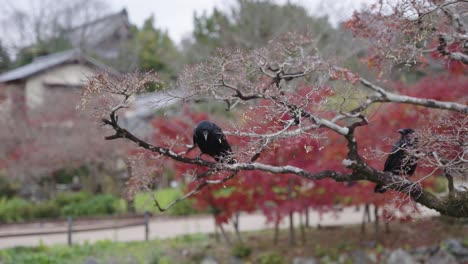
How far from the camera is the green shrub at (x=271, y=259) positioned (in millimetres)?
10221

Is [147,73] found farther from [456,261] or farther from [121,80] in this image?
[456,261]

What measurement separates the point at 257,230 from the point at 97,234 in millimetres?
4348

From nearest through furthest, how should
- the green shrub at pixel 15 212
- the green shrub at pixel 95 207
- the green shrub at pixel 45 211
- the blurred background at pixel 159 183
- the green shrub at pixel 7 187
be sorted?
the blurred background at pixel 159 183 < the green shrub at pixel 15 212 < the green shrub at pixel 45 211 < the green shrub at pixel 95 207 < the green shrub at pixel 7 187

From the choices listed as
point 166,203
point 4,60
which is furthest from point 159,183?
point 4,60

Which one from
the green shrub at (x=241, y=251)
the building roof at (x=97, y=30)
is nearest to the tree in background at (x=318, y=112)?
the green shrub at (x=241, y=251)

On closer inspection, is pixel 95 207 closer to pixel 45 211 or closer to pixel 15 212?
pixel 45 211

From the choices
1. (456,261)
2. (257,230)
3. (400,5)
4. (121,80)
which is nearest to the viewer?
(121,80)

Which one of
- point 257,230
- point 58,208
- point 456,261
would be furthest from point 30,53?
point 456,261

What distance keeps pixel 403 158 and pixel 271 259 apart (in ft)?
19.1

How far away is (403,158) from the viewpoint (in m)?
5.02

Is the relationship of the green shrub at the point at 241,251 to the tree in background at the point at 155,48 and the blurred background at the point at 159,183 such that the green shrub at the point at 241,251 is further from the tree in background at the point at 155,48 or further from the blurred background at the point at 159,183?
the tree in background at the point at 155,48

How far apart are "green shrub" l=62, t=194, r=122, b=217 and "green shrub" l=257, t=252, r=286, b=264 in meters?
7.97

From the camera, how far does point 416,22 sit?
4.80 meters

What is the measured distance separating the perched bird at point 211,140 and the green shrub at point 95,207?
40.8 feet
